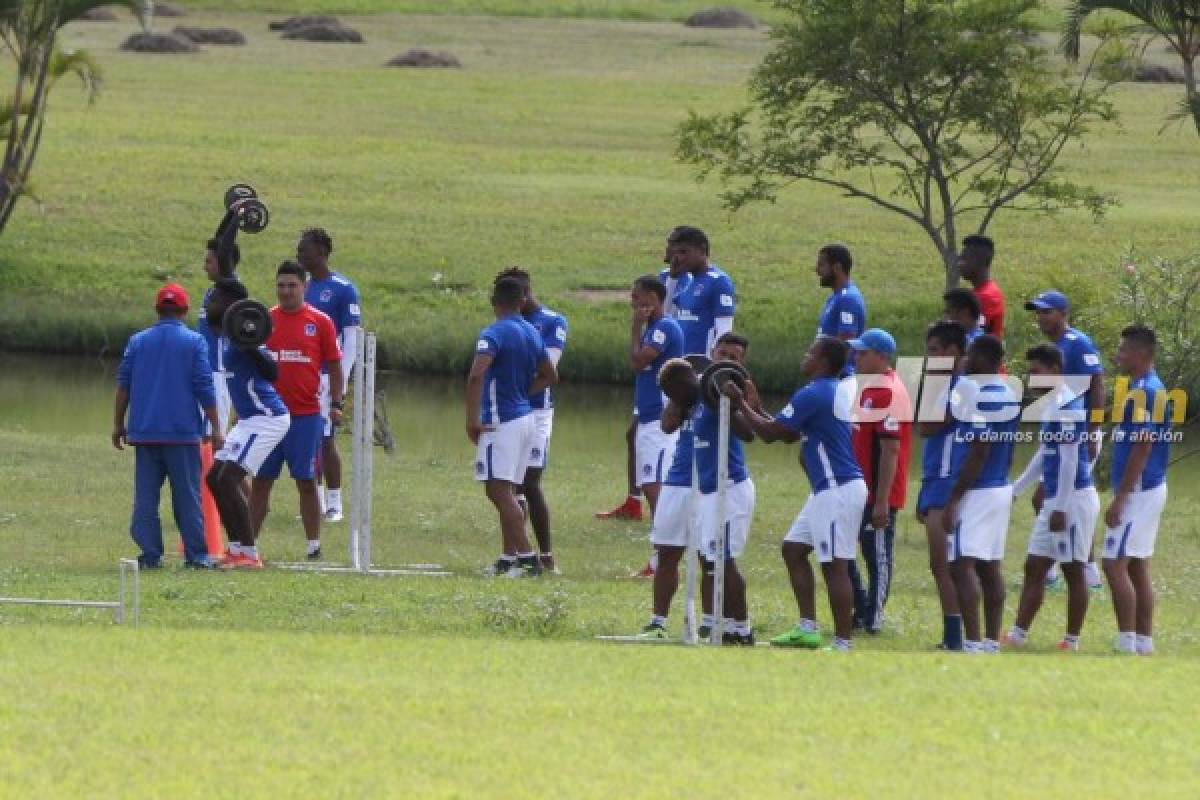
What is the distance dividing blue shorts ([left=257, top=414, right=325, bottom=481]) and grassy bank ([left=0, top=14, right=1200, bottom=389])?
664 inches

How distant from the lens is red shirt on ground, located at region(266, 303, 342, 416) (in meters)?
17.2

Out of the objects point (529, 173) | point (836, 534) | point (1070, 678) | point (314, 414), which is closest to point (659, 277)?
point (314, 414)

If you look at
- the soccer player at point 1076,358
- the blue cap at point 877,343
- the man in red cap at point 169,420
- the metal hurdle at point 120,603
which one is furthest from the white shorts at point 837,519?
the man in red cap at point 169,420

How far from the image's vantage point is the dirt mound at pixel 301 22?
83188mm

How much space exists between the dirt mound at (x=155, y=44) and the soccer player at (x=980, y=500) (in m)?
64.5

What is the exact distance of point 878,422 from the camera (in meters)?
14.5

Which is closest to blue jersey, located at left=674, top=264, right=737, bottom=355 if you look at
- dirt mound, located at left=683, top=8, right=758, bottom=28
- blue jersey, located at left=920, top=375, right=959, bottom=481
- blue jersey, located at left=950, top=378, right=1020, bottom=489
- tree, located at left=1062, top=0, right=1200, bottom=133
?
blue jersey, located at left=920, top=375, right=959, bottom=481

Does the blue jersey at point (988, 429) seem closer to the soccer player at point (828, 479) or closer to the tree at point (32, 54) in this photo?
the soccer player at point (828, 479)

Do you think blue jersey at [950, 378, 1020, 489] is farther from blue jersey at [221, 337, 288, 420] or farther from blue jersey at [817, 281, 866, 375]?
blue jersey at [221, 337, 288, 420]

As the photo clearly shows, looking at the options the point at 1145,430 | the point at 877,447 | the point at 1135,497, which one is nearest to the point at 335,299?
the point at 877,447

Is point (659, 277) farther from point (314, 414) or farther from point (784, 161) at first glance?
point (784, 161)

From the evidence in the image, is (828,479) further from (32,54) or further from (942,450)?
(32,54)

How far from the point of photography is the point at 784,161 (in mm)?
29562

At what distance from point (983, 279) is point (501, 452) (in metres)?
3.60
